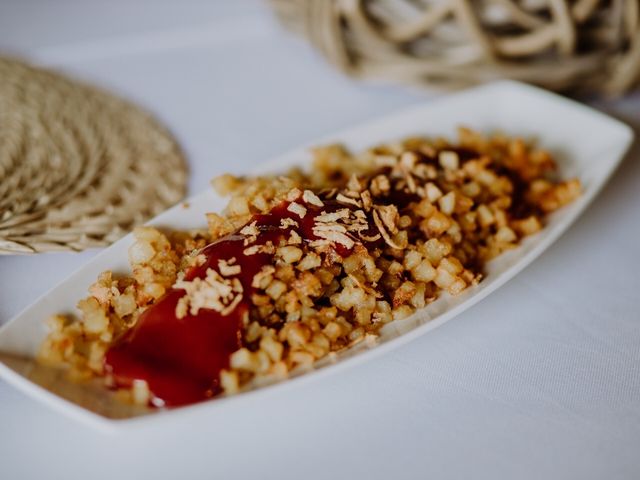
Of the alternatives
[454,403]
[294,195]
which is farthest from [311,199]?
[454,403]

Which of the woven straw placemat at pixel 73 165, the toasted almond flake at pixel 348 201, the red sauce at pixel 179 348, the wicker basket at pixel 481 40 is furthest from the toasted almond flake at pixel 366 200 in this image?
the wicker basket at pixel 481 40

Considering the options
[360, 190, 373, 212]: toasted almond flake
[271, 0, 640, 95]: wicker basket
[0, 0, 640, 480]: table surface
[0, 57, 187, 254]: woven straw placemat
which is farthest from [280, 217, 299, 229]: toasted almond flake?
[271, 0, 640, 95]: wicker basket

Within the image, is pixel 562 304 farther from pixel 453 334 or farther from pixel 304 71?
pixel 304 71

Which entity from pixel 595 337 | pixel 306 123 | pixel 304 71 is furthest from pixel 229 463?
pixel 304 71

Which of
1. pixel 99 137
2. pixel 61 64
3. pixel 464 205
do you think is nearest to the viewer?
pixel 464 205

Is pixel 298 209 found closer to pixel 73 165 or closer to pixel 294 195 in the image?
pixel 294 195

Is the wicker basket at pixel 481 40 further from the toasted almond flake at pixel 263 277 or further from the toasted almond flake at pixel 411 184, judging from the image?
the toasted almond flake at pixel 263 277
